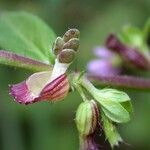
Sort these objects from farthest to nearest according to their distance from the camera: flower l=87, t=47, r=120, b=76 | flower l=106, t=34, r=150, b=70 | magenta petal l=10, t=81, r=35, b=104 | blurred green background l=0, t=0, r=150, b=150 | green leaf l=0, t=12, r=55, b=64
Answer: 1. blurred green background l=0, t=0, r=150, b=150
2. flower l=87, t=47, r=120, b=76
3. flower l=106, t=34, r=150, b=70
4. green leaf l=0, t=12, r=55, b=64
5. magenta petal l=10, t=81, r=35, b=104

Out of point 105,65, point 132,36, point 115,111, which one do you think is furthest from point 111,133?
point 105,65

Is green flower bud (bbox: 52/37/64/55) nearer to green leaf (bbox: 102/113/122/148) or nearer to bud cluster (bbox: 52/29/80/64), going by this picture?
bud cluster (bbox: 52/29/80/64)

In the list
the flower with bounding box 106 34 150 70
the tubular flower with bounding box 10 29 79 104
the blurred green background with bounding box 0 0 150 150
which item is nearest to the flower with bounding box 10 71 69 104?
the tubular flower with bounding box 10 29 79 104

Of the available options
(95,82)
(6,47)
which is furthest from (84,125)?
(6,47)

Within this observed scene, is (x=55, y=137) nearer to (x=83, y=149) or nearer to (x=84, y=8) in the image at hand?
(x=84, y=8)

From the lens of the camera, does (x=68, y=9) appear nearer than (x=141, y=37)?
No

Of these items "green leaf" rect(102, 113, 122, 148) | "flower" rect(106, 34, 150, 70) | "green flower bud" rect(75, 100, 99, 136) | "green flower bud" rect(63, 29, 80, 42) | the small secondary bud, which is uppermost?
"flower" rect(106, 34, 150, 70)

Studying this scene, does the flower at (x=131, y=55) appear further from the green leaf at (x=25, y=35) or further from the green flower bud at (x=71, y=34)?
the green flower bud at (x=71, y=34)
